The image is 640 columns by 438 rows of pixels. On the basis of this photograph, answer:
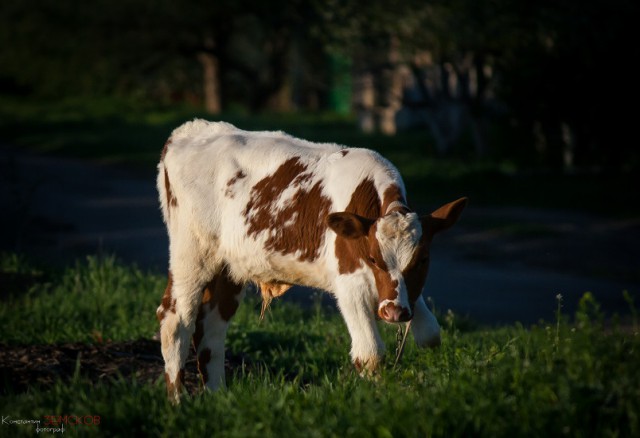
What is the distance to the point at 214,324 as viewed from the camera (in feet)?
20.8

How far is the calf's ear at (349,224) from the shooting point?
5.13 m

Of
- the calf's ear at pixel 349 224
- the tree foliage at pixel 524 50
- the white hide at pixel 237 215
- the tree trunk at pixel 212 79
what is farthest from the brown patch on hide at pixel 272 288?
the tree trunk at pixel 212 79

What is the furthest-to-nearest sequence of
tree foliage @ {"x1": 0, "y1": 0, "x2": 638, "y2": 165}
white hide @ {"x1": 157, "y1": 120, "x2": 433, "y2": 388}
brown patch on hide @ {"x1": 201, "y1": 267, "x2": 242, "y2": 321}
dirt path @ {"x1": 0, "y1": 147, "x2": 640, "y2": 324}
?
tree foliage @ {"x1": 0, "y1": 0, "x2": 638, "y2": 165} → dirt path @ {"x1": 0, "y1": 147, "x2": 640, "y2": 324} → brown patch on hide @ {"x1": 201, "y1": 267, "x2": 242, "y2": 321} → white hide @ {"x1": 157, "y1": 120, "x2": 433, "y2": 388}

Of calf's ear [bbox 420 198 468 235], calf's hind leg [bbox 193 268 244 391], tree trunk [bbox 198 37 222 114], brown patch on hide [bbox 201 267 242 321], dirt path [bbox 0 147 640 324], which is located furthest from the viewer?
tree trunk [bbox 198 37 222 114]

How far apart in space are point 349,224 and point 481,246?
8472mm

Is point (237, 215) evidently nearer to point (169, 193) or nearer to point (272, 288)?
point (272, 288)

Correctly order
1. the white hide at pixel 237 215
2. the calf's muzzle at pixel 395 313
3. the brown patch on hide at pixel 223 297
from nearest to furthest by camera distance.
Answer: the calf's muzzle at pixel 395 313
the white hide at pixel 237 215
the brown patch on hide at pixel 223 297

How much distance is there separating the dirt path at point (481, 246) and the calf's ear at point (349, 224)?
14.7 ft

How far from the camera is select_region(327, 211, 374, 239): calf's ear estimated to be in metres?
5.13

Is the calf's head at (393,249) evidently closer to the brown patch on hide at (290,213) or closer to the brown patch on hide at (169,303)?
the brown patch on hide at (290,213)

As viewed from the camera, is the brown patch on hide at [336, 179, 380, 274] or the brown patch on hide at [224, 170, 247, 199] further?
the brown patch on hide at [224, 170, 247, 199]

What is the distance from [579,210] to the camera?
15.6 metres

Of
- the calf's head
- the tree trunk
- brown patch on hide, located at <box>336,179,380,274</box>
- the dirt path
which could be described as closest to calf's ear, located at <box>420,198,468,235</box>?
the calf's head

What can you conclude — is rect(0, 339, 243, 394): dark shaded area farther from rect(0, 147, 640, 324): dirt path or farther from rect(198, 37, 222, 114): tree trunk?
rect(198, 37, 222, 114): tree trunk
